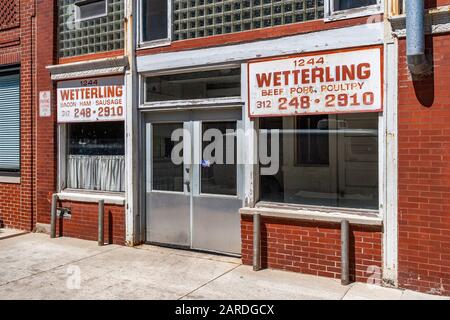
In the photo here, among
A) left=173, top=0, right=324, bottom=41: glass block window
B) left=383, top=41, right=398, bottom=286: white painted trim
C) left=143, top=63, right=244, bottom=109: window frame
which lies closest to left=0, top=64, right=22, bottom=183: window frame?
left=143, top=63, right=244, bottom=109: window frame

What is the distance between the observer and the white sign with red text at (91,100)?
6.99 meters

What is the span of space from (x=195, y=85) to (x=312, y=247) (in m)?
2.83

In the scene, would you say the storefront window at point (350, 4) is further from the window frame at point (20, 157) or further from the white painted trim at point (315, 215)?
the window frame at point (20, 157)

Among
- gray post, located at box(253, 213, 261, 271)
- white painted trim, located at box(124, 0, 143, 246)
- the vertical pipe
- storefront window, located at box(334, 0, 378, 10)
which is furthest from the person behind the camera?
white painted trim, located at box(124, 0, 143, 246)

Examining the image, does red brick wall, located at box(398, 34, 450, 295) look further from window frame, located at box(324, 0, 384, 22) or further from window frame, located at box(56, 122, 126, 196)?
window frame, located at box(56, 122, 126, 196)

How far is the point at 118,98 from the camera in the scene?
6.97 m

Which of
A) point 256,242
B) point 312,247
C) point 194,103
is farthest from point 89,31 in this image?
point 312,247

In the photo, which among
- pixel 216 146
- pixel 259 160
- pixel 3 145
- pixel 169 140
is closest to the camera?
pixel 259 160

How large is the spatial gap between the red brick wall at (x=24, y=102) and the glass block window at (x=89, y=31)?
0.70m

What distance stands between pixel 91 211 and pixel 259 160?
10.3 ft

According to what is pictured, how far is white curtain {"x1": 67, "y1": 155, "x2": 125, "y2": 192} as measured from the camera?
284 inches

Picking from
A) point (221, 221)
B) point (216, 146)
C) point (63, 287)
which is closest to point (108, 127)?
point (216, 146)

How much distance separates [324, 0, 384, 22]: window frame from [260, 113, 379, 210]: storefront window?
1.17 m

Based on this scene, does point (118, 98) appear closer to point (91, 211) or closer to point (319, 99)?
point (91, 211)
